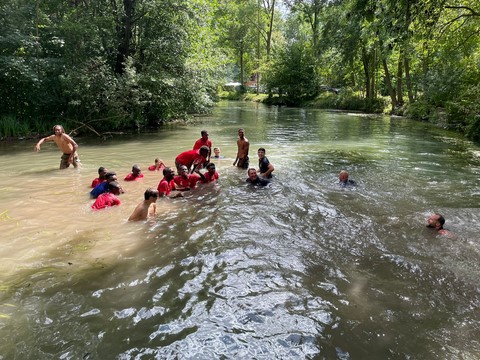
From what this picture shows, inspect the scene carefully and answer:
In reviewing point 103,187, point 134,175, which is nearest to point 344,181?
point 134,175

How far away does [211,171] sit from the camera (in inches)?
404

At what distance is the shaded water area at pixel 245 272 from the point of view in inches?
154

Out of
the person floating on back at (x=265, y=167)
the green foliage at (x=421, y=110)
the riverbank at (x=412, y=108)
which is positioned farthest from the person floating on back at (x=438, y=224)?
the green foliage at (x=421, y=110)

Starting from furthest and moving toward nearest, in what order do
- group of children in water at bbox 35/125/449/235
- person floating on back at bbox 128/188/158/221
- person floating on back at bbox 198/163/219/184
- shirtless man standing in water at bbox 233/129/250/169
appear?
shirtless man standing in water at bbox 233/129/250/169 → person floating on back at bbox 198/163/219/184 → group of children in water at bbox 35/125/449/235 → person floating on back at bbox 128/188/158/221

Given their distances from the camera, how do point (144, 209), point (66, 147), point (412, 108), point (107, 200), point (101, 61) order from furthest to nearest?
point (412, 108)
point (101, 61)
point (66, 147)
point (107, 200)
point (144, 209)

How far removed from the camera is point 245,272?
5.38m

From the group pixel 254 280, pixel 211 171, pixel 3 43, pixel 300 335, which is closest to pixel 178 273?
pixel 254 280

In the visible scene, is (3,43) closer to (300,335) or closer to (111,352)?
(111,352)

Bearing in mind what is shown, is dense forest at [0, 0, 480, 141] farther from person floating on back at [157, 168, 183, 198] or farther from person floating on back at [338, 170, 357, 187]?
person floating on back at [157, 168, 183, 198]

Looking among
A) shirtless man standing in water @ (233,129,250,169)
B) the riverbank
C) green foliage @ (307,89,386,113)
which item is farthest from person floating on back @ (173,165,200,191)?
green foliage @ (307,89,386,113)

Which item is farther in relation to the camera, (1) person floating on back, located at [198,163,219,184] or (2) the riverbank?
(2) the riverbank

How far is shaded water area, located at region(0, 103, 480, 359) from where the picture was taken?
390cm

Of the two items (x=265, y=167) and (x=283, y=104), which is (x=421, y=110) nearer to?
(x=265, y=167)

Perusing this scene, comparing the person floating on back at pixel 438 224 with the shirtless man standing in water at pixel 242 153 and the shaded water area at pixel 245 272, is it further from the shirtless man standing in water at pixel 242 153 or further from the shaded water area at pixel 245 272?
the shirtless man standing in water at pixel 242 153
